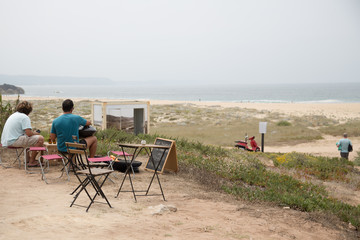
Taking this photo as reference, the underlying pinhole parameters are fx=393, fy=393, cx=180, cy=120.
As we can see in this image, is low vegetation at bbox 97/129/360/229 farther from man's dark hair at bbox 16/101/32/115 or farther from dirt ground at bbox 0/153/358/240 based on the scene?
man's dark hair at bbox 16/101/32/115

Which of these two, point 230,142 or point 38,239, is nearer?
point 38,239

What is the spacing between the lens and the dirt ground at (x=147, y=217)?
4602 millimetres

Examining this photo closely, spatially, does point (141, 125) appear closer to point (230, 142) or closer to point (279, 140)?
point (230, 142)

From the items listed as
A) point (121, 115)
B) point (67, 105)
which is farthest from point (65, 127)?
point (121, 115)

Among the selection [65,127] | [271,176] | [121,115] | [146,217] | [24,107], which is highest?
[24,107]

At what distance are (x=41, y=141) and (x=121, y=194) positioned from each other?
2533 mm

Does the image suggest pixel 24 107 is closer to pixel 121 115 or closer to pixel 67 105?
pixel 67 105

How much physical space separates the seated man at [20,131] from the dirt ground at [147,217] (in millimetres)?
883

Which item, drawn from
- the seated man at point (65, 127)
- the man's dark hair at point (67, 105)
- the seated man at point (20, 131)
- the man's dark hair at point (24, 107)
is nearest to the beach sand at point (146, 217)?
the seated man at point (65, 127)

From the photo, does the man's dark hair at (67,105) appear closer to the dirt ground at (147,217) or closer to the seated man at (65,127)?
the seated man at (65,127)

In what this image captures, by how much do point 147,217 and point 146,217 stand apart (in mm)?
13

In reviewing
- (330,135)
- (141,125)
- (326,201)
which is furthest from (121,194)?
(330,135)

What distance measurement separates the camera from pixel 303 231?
541cm

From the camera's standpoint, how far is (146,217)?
5277 mm
